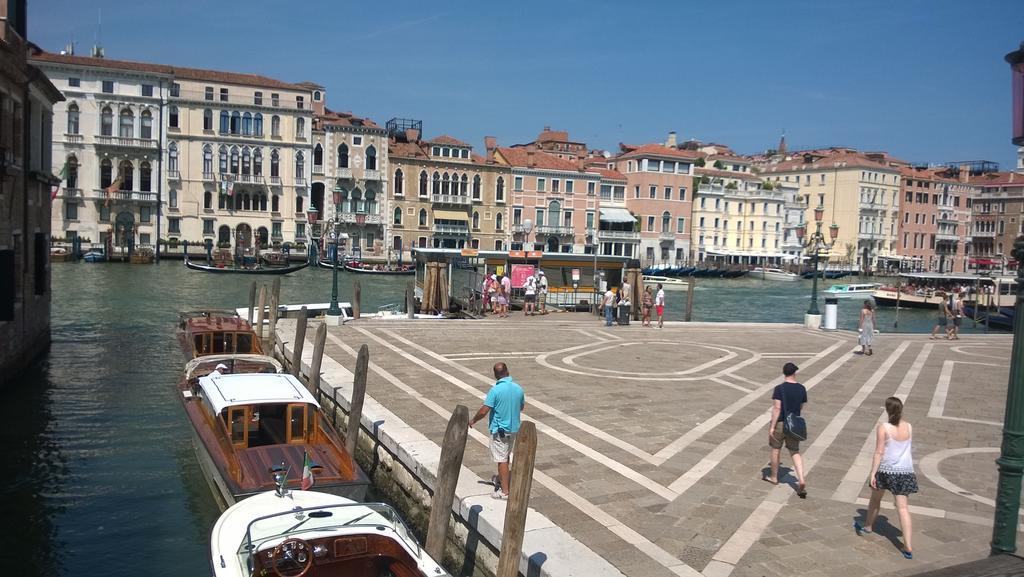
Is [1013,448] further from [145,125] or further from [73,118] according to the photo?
[73,118]

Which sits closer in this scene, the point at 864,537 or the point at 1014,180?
the point at 864,537

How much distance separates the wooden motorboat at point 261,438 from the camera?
9.34 m

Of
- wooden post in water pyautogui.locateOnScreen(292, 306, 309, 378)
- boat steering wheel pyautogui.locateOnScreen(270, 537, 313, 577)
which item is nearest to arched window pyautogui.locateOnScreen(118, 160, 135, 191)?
wooden post in water pyautogui.locateOnScreen(292, 306, 309, 378)

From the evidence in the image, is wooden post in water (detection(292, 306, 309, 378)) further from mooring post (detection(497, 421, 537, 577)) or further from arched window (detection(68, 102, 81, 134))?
arched window (detection(68, 102, 81, 134))

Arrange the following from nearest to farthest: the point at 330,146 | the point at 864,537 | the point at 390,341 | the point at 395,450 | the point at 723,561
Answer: the point at 723,561 < the point at 864,537 < the point at 395,450 < the point at 390,341 < the point at 330,146

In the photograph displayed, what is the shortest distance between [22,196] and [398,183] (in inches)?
1977

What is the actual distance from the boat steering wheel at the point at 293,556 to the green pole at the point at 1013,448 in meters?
5.47

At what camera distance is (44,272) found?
1930 centimetres

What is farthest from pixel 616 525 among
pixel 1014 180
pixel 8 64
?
pixel 1014 180

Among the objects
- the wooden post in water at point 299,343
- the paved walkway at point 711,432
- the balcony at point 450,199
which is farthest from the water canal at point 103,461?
the balcony at point 450,199

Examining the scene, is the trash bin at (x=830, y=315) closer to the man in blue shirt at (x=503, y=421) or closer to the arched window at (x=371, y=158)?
the man in blue shirt at (x=503, y=421)

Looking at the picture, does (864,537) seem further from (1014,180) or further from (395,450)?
(1014,180)

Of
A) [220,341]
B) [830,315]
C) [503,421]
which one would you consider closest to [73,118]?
[220,341]

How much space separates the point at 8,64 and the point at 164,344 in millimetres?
10415
